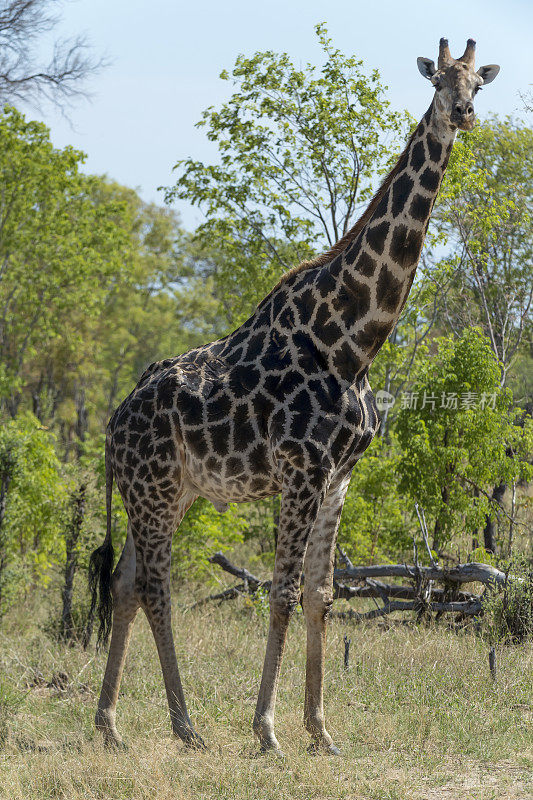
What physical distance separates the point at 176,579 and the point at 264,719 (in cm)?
588

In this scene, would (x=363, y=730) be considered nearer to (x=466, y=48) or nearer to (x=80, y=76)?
(x=466, y=48)

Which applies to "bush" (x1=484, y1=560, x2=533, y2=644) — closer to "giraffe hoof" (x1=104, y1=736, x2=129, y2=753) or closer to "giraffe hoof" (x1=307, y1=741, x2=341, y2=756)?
"giraffe hoof" (x1=307, y1=741, x2=341, y2=756)

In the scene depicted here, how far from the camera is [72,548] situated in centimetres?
917

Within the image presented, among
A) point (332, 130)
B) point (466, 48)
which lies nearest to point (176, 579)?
point (332, 130)

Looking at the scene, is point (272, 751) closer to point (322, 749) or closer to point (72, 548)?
point (322, 749)

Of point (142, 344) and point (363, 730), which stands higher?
point (142, 344)

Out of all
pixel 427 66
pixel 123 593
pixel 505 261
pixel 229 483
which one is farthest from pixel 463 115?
pixel 505 261

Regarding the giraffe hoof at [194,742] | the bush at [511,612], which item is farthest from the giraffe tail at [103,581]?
the bush at [511,612]

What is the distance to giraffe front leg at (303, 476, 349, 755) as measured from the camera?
5695mm

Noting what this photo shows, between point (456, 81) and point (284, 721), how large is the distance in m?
4.57

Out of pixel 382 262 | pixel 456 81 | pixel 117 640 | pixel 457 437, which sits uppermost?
pixel 456 81

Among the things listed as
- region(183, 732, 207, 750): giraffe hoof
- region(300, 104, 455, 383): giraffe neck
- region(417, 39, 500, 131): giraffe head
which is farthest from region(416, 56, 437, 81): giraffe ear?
region(183, 732, 207, 750): giraffe hoof

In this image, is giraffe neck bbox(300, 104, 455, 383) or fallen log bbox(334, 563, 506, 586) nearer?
giraffe neck bbox(300, 104, 455, 383)

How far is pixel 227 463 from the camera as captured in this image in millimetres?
5973
